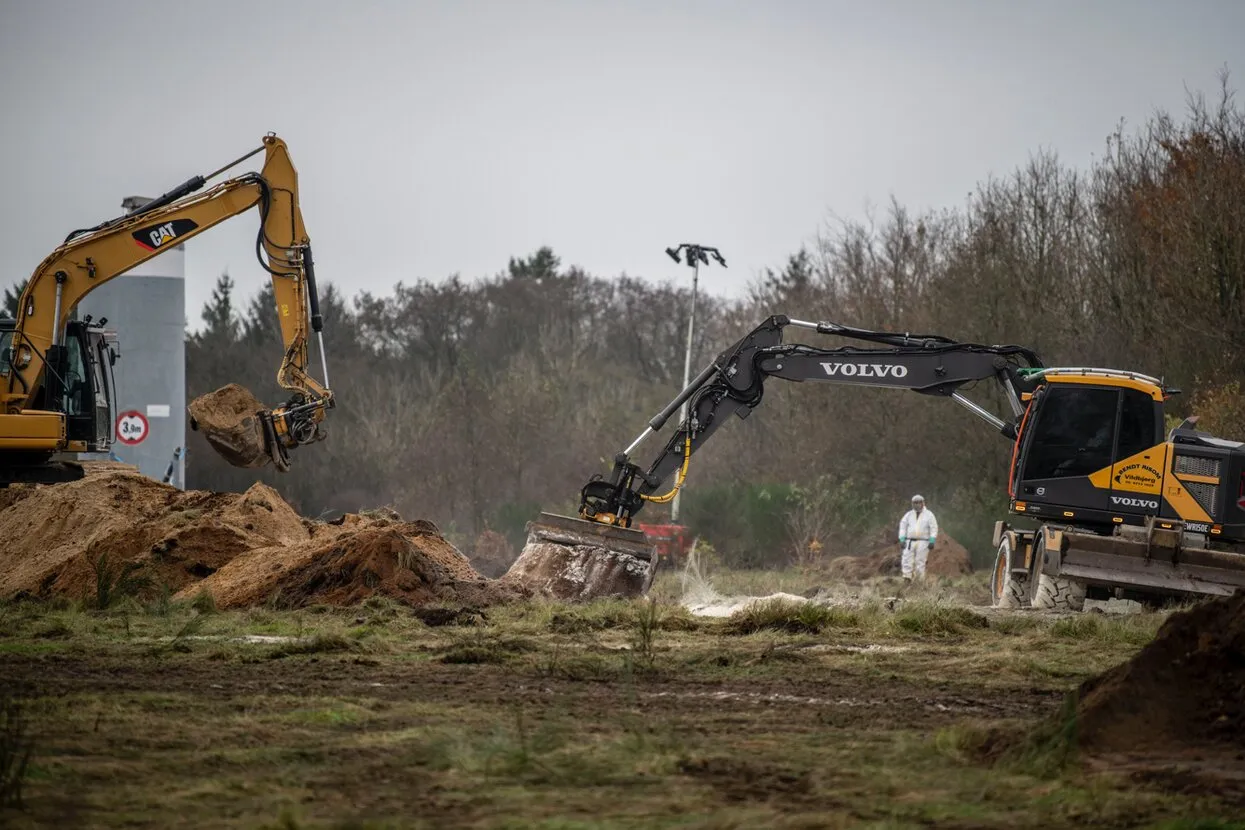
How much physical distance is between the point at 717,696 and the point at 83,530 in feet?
33.6

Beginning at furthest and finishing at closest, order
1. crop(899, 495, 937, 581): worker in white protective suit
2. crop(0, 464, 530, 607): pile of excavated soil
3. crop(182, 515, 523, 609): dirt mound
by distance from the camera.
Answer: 1. crop(899, 495, 937, 581): worker in white protective suit
2. crop(0, 464, 530, 607): pile of excavated soil
3. crop(182, 515, 523, 609): dirt mound

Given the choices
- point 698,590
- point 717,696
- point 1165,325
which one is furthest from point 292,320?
point 1165,325

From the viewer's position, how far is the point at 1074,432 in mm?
16688

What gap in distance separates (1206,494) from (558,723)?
35.6ft

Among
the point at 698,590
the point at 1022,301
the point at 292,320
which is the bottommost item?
the point at 698,590

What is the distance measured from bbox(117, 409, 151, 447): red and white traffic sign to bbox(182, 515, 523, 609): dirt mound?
7.67m

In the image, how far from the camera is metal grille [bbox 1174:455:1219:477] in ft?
53.2

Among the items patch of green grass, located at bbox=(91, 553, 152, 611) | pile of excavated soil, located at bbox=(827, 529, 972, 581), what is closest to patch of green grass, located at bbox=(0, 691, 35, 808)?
patch of green grass, located at bbox=(91, 553, 152, 611)

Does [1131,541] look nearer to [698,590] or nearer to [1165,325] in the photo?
[698,590]

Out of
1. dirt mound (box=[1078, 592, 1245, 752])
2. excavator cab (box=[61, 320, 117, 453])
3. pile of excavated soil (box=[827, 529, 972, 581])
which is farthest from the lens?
pile of excavated soil (box=[827, 529, 972, 581])

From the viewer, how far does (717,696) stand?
930cm

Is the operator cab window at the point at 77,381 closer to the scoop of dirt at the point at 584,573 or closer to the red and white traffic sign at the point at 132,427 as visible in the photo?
the scoop of dirt at the point at 584,573

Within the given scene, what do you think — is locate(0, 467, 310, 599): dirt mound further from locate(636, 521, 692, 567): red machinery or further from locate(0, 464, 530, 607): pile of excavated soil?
locate(636, 521, 692, 567): red machinery

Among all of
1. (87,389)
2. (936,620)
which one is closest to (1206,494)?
(936,620)
